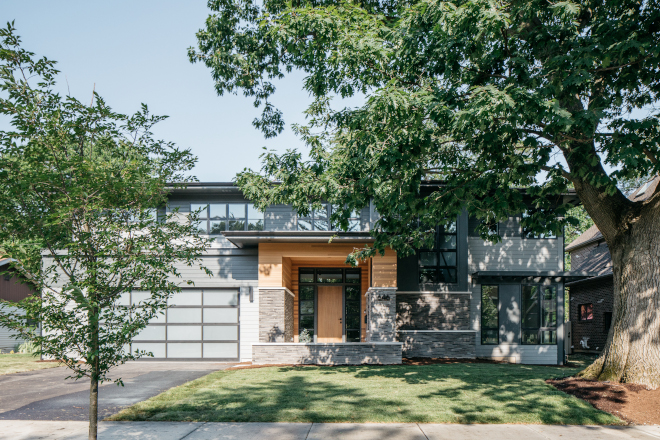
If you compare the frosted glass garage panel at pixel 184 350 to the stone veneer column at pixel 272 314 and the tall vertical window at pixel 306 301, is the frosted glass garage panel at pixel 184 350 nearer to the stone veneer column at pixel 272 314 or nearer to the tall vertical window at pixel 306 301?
the stone veneer column at pixel 272 314

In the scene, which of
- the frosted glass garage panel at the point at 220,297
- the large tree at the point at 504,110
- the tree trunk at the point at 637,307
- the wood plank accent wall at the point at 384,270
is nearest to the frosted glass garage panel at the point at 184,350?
the frosted glass garage panel at the point at 220,297

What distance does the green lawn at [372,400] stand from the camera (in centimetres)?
739

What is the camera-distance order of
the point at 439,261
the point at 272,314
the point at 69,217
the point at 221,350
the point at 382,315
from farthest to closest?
the point at 439,261
the point at 221,350
the point at 272,314
the point at 382,315
the point at 69,217

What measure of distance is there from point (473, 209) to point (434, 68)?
112 inches

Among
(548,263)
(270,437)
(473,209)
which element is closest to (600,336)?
(548,263)

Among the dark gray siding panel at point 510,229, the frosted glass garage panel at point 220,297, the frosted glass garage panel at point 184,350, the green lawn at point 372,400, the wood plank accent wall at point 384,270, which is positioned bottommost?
the frosted glass garage panel at point 184,350

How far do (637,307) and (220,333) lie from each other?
12.1m

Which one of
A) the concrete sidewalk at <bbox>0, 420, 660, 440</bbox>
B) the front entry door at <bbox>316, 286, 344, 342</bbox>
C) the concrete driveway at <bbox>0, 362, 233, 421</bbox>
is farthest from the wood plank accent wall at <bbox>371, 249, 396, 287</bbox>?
the concrete sidewalk at <bbox>0, 420, 660, 440</bbox>

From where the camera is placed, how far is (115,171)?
4883 mm

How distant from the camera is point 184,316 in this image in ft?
53.3

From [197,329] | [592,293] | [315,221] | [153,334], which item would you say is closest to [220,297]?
[197,329]

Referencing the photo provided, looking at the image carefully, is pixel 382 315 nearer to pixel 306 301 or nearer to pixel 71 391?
pixel 306 301

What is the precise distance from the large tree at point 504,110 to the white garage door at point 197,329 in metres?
6.54

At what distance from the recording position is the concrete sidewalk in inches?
252
